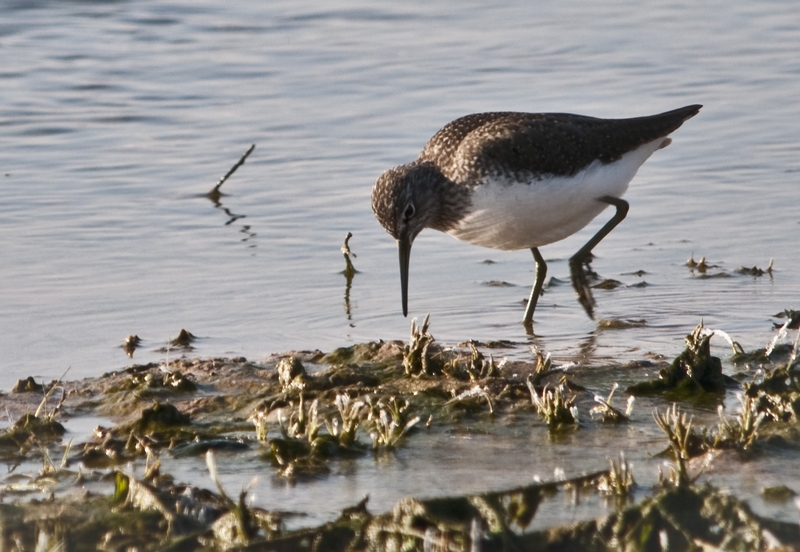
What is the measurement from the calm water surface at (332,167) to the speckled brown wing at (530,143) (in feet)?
3.02

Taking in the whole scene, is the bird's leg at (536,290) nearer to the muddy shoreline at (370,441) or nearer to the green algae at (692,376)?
the muddy shoreline at (370,441)

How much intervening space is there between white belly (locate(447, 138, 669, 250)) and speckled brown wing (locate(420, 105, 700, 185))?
0.21 ft

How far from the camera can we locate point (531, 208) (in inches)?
263

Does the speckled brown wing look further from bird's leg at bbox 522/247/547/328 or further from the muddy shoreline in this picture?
the muddy shoreline

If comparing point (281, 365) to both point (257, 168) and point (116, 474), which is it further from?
point (257, 168)

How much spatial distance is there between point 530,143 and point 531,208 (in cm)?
44

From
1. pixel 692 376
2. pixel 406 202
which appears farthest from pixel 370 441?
pixel 406 202

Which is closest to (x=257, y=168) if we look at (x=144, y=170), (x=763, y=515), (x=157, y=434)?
(x=144, y=170)

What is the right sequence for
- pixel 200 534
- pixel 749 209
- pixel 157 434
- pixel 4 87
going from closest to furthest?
pixel 200 534
pixel 157 434
pixel 749 209
pixel 4 87

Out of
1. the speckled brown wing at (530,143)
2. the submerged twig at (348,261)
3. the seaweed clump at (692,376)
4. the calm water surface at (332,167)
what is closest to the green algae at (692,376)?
the seaweed clump at (692,376)

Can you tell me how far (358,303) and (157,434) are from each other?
2.90 meters

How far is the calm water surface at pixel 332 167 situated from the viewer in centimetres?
700

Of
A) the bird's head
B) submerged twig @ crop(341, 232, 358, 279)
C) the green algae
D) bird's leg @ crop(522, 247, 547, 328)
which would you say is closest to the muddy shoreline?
the green algae

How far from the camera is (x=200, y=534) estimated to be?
11.5 feet
